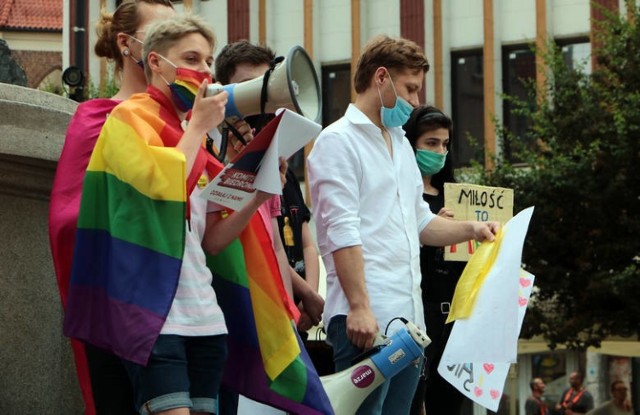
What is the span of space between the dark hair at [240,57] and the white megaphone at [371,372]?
4.72ft

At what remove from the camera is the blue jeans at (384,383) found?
594 centimetres

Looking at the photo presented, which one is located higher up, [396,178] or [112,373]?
[396,178]

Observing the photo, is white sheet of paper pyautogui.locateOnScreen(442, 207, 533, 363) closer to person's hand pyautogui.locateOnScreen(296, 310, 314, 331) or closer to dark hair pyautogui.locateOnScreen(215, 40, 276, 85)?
person's hand pyautogui.locateOnScreen(296, 310, 314, 331)

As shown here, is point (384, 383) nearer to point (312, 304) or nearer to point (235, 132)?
point (312, 304)

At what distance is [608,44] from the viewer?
23.8m

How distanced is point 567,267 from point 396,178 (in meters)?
18.2

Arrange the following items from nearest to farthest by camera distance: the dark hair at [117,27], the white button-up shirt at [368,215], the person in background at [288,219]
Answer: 1. the dark hair at [117,27]
2. the white button-up shirt at [368,215]
3. the person in background at [288,219]

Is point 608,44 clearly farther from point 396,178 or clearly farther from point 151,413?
point 151,413

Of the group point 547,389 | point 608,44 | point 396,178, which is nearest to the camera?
point 396,178

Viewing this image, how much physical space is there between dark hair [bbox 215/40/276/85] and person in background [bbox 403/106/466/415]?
1.15 m

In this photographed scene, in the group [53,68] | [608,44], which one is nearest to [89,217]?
[608,44]

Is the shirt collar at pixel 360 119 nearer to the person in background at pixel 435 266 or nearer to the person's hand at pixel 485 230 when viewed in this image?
the person's hand at pixel 485 230

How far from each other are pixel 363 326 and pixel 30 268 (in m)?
1.31

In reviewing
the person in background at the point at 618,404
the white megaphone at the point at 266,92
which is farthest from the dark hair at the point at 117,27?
the person in background at the point at 618,404
